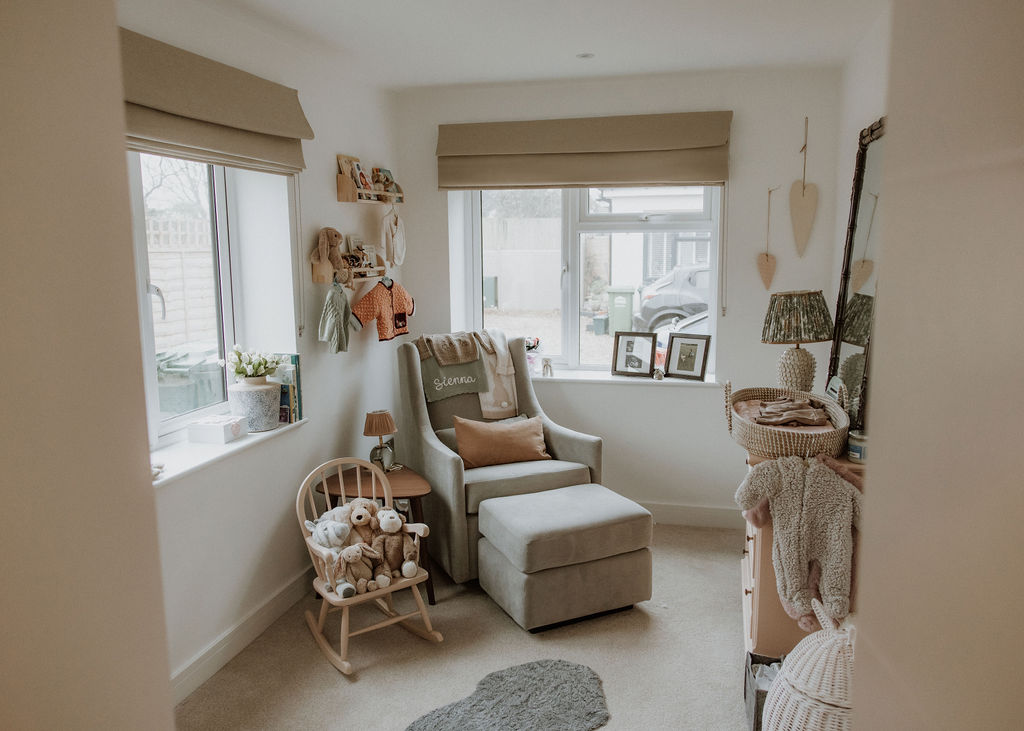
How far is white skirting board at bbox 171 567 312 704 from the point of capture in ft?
8.20

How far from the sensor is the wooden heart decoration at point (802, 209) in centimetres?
362

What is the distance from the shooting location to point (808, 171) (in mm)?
3633

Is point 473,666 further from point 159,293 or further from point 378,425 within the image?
point 159,293

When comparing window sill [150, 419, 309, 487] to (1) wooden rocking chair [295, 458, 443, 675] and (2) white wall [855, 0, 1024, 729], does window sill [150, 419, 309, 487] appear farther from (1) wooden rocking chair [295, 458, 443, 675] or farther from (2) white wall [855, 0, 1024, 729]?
(2) white wall [855, 0, 1024, 729]

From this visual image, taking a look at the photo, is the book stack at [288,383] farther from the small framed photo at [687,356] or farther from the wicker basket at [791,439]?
the small framed photo at [687,356]

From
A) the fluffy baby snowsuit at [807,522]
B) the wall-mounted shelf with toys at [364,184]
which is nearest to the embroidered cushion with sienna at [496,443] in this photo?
the wall-mounted shelf with toys at [364,184]

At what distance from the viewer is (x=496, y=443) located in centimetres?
351

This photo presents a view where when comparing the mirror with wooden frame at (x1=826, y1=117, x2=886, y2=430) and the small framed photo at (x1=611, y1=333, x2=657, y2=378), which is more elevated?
the mirror with wooden frame at (x1=826, y1=117, x2=886, y2=430)

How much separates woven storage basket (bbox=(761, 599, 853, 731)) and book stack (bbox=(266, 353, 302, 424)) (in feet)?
6.68

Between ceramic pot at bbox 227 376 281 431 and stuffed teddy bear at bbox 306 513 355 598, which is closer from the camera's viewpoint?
stuffed teddy bear at bbox 306 513 355 598

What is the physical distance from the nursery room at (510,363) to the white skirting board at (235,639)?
2 cm

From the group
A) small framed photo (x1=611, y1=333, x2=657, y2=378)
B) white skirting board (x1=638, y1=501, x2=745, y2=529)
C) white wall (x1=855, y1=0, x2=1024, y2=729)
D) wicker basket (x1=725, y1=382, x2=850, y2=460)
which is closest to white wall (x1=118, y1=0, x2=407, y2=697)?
small framed photo (x1=611, y1=333, x2=657, y2=378)

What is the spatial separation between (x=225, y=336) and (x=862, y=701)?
297 cm

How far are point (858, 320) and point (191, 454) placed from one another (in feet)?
8.07
